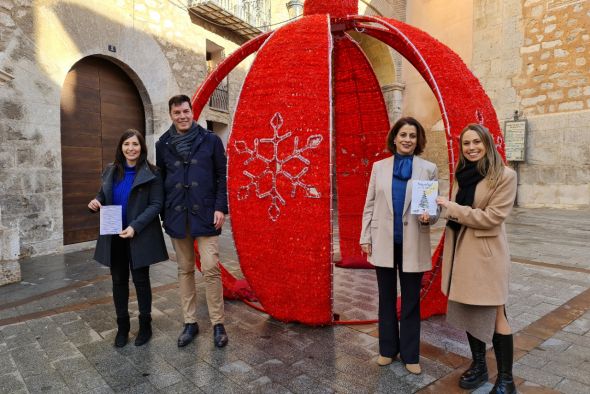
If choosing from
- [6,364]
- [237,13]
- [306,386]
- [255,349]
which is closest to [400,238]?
[306,386]

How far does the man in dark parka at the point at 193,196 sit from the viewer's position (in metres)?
2.93

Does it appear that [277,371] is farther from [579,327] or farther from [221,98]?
[221,98]

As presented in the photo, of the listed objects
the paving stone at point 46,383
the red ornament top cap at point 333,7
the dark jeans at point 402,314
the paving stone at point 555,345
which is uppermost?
the red ornament top cap at point 333,7

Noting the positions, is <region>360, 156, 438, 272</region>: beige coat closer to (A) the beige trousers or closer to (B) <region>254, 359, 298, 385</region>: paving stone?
(B) <region>254, 359, 298, 385</region>: paving stone

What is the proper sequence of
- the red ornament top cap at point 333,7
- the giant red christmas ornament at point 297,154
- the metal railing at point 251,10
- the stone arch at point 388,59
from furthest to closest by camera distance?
the stone arch at point 388,59, the metal railing at point 251,10, the red ornament top cap at point 333,7, the giant red christmas ornament at point 297,154

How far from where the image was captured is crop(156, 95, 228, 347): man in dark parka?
293cm

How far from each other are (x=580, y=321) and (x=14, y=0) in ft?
24.7

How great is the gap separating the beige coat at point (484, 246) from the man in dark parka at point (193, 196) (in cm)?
164

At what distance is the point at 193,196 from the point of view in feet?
9.61

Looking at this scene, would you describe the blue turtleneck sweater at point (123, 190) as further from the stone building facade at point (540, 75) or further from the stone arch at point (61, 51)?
the stone building facade at point (540, 75)

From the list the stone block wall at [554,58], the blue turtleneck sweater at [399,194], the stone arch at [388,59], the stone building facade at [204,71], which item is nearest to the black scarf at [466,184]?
the blue turtleneck sweater at [399,194]

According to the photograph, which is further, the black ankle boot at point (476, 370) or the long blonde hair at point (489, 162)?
the black ankle boot at point (476, 370)

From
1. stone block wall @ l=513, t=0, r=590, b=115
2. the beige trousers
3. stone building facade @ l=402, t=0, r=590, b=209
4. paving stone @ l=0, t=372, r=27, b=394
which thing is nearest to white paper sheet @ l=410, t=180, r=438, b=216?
the beige trousers

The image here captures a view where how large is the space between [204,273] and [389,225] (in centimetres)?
140
